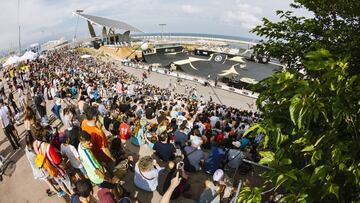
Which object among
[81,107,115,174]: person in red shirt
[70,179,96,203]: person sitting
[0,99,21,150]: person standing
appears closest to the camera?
[70,179,96,203]: person sitting

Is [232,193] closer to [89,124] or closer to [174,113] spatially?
[89,124]

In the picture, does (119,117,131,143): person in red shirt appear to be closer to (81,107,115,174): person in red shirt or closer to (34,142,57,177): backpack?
(81,107,115,174): person in red shirt

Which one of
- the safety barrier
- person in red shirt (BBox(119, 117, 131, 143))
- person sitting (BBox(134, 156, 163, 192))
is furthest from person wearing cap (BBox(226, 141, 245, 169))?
the safety barrier

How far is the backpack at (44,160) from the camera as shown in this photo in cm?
596

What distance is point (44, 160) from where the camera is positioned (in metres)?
6.01

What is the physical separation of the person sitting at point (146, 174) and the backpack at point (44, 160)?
2007mm

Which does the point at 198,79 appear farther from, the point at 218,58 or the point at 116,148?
the point at 116,148

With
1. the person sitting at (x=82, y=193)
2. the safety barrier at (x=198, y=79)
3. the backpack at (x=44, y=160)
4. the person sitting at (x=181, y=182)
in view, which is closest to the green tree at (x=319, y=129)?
the person sitting at (x=181, y=182)

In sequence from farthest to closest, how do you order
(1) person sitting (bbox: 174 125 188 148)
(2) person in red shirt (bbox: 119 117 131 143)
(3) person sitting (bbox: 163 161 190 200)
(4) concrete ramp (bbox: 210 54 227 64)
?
(4) concrete ramp (bbox: 210 54 227 64)
(2) person in red shirt (bbox: 119 117 131 143)
(1) person sitting (bbox: 174 125 188 148)
(3) person sitting (bbox: 163 161 190 200)

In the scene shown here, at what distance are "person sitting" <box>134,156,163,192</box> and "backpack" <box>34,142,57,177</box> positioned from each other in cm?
201

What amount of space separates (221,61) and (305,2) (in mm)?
58745

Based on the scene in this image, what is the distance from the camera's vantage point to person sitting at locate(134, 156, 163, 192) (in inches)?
247

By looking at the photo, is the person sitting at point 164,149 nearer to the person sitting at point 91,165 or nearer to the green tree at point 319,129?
the person sitting at point 91,165

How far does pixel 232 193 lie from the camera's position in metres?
6.73
